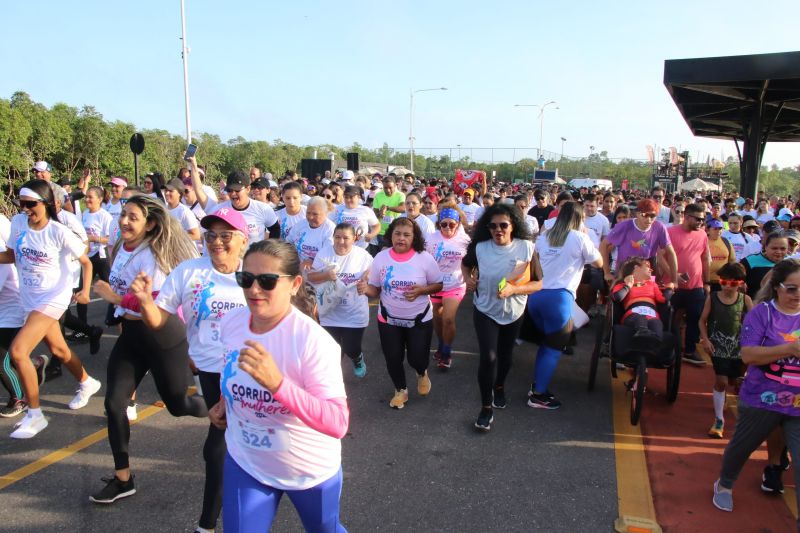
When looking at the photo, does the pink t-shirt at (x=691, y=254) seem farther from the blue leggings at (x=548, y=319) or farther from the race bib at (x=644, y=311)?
the blue leggings at (x=548, y=319)

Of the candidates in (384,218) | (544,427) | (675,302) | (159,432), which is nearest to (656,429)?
(544,427)

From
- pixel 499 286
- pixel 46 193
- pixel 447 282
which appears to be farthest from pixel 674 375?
pixel 46 193

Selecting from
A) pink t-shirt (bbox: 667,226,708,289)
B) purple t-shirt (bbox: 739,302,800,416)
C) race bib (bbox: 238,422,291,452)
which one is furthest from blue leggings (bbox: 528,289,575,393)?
race bib (bbox: 238,422,291,452)

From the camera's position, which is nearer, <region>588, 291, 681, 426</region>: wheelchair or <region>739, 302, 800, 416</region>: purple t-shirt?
<region>739, 302, 800, 416</region>: purple t-shirt

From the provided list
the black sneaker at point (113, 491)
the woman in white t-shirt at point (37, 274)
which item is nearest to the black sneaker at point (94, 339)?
the woman in white t-shirt at point (37, 274)

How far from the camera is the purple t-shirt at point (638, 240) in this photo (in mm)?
6164

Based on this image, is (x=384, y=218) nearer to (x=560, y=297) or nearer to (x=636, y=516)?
(x=560, y=297)

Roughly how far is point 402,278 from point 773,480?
122 inches

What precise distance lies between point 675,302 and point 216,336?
5271 mm

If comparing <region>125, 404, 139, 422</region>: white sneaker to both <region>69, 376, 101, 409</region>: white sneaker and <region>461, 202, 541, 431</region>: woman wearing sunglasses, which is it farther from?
<region>461, 202, 541, 431</region>: woman wearing sunglasses

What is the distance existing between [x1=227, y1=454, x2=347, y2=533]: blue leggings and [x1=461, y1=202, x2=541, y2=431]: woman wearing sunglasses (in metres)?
2.53

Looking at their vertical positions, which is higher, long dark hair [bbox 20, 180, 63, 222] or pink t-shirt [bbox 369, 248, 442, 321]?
long dark hair [bbox 20, 180, 63, 222]

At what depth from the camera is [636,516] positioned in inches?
137

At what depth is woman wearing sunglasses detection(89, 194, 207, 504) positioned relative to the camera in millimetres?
3465
